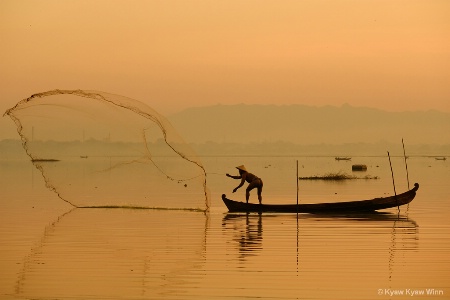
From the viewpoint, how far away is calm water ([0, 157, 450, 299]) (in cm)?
1452

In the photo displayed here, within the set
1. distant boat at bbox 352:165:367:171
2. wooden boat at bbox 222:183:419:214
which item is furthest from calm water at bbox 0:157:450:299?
distant boat at bbox 352:165:367:171

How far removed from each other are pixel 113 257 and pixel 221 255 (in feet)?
6.96

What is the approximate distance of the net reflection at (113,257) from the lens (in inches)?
573

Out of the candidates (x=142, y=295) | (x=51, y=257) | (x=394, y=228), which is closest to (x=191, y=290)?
(x=142, y=295)

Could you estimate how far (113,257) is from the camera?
18078 mm

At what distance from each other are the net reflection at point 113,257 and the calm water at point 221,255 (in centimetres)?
2

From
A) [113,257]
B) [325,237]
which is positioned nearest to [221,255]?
[113,257]

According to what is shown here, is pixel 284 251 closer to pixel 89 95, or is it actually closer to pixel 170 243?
pixel 170 243

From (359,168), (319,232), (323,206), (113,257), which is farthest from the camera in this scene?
(359,168)

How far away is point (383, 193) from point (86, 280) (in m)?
30.6

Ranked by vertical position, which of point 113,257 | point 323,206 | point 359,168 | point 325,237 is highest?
point 359,168

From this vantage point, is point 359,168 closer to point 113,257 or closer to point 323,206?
point 323,206

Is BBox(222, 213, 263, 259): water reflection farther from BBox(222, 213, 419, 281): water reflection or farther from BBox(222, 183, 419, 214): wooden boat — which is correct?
BBox(222, 183, 419, 214): wooden boat

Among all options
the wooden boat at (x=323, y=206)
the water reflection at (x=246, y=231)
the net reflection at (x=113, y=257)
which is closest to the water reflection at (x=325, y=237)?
the water reflection at (x=246, y=231)
